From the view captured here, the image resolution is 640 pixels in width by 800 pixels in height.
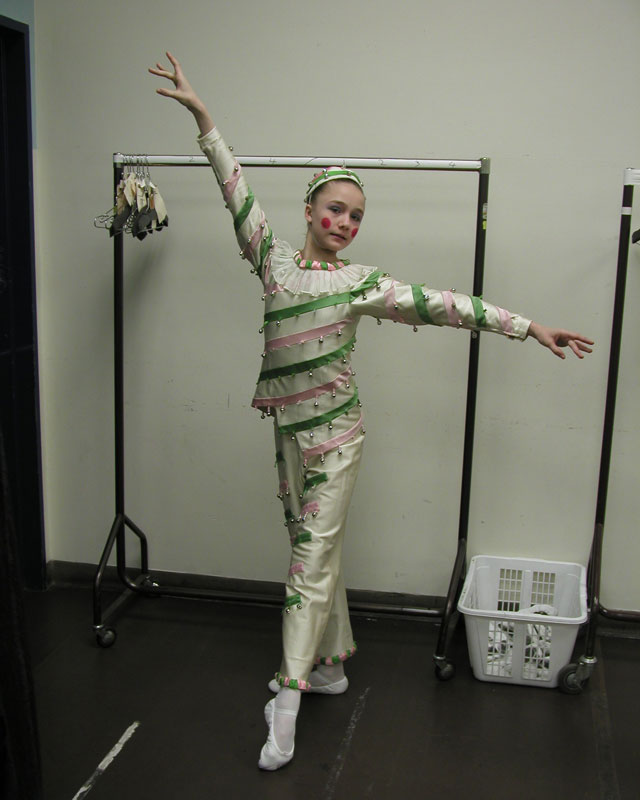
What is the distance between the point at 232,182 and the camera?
2.12 meters

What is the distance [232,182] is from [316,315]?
415 mm

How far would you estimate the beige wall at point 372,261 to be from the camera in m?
2.53

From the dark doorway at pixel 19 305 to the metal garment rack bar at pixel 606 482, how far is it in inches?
73.4

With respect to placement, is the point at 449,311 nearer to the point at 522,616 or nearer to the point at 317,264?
the point at 317,264

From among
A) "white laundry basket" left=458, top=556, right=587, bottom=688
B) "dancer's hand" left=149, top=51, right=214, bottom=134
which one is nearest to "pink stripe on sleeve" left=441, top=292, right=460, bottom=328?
"dancer's hand" left=149, top=51, right=214, bottom=134

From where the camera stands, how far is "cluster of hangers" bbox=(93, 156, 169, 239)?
245 cm

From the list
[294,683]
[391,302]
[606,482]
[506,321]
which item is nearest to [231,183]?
[391,302]

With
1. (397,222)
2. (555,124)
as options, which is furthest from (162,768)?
(555,124)

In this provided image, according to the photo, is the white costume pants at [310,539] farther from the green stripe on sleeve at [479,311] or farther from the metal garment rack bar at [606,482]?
the metal garment rack bar at [606,482]

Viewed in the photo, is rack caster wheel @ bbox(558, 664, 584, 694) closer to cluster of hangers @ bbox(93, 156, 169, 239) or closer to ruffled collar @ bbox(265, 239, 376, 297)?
ruffled collar @ bbox(265, 239, 376, 297)

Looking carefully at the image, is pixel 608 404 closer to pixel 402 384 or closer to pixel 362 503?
pixel 402 384

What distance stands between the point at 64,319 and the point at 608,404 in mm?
1895

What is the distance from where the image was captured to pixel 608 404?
96.8 inches

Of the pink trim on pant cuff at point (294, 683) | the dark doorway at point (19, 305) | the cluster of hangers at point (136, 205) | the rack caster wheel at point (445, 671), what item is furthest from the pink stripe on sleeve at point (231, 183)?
the rack caster wheel at point (445, 671)
